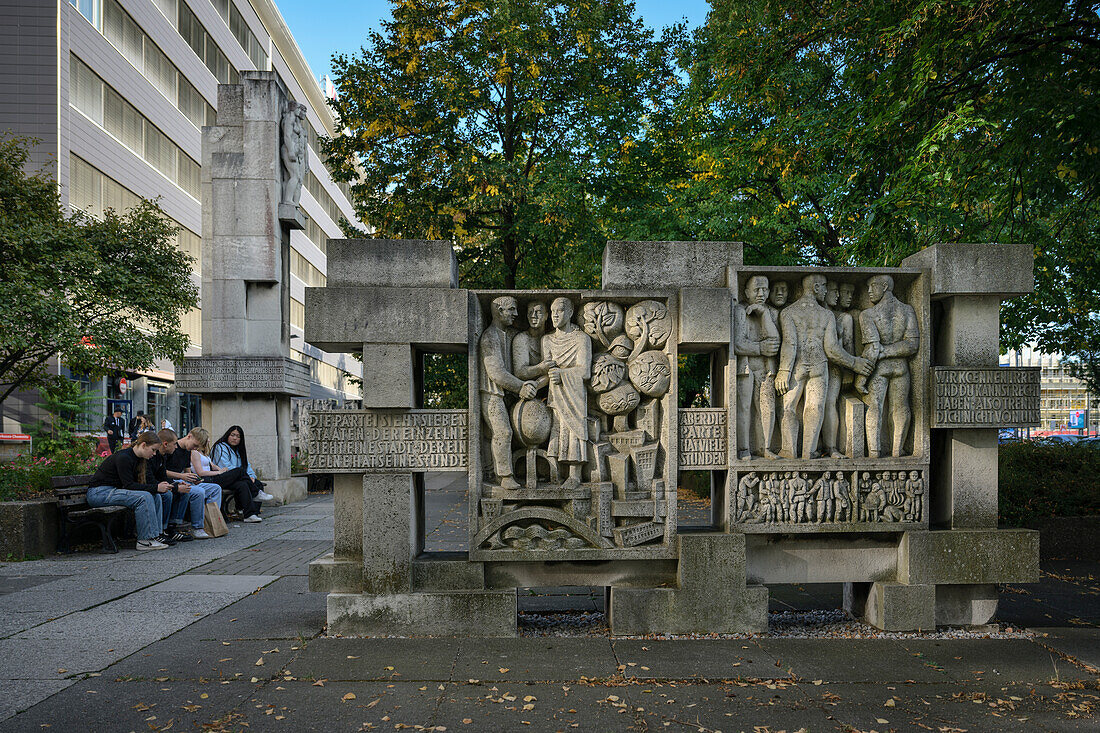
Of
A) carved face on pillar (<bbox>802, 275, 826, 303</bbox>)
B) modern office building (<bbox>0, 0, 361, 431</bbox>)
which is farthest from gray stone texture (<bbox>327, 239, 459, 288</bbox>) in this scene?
modern office building (<bbox>0, 0, 361, 431</bbox>)

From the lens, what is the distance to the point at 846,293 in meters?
6.61

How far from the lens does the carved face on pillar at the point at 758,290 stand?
6422 millimetres

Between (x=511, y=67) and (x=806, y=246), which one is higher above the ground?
(x=511, y=67)

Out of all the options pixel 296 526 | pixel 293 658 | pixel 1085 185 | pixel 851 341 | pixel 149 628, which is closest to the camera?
pixel 293 658

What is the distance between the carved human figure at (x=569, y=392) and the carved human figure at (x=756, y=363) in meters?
1.28

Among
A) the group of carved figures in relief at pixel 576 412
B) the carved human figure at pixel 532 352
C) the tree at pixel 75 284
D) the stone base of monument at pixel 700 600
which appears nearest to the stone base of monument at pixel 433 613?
the group of carved figures in relief at pixel 576 412

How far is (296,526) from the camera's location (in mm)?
12672

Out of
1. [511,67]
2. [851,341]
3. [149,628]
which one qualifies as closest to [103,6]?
[511,67]

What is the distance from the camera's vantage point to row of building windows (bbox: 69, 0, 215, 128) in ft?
90.7

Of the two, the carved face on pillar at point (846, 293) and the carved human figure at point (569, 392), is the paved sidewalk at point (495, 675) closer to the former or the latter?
the carved human figure at point (569, 392)

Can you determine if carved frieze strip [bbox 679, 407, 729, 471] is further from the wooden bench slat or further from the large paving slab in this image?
the wooden bench slat

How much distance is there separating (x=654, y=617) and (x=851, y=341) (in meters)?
2.86

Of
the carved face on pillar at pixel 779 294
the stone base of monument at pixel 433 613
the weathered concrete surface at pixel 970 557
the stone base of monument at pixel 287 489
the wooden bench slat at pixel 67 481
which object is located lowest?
the stone base of monument at pixel 287 489

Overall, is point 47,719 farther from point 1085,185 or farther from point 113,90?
point 113,90
